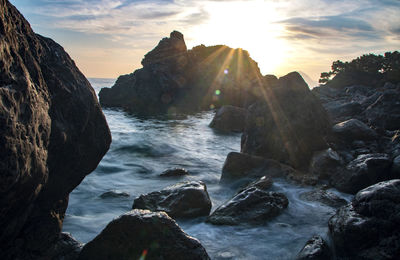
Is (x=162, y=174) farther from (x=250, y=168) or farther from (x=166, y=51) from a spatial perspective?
(x=166, y=51)

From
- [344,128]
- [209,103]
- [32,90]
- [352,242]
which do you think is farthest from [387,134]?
[209,103]

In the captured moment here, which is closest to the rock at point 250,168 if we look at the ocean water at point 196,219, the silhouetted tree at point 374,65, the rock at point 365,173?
the ocean water at point 196,219

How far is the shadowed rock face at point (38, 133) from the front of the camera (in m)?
2.63

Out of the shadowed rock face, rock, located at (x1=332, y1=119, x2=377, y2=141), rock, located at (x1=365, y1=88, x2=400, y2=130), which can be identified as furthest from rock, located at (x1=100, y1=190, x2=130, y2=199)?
rock, located at (x1=365, y1=88, x2=400, y2=130)

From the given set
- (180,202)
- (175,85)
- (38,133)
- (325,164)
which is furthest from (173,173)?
(175,85)

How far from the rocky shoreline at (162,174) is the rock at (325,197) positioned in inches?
1.5

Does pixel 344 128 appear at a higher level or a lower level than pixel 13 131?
lower

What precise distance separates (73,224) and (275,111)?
7.43 metres

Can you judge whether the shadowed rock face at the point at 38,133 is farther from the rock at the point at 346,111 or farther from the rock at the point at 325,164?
the rock at the point at 346,111

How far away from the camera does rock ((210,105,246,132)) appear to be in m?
21.9

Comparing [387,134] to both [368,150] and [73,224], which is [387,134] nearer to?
[368,150]

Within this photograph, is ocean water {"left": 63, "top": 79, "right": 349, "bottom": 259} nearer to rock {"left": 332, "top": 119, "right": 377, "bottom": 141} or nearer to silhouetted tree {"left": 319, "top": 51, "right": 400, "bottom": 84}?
rock {"left": 332, "top": 119, "right": 377, "bottom": 141}

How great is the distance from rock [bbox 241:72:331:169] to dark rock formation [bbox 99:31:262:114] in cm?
3705

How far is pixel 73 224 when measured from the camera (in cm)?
648
